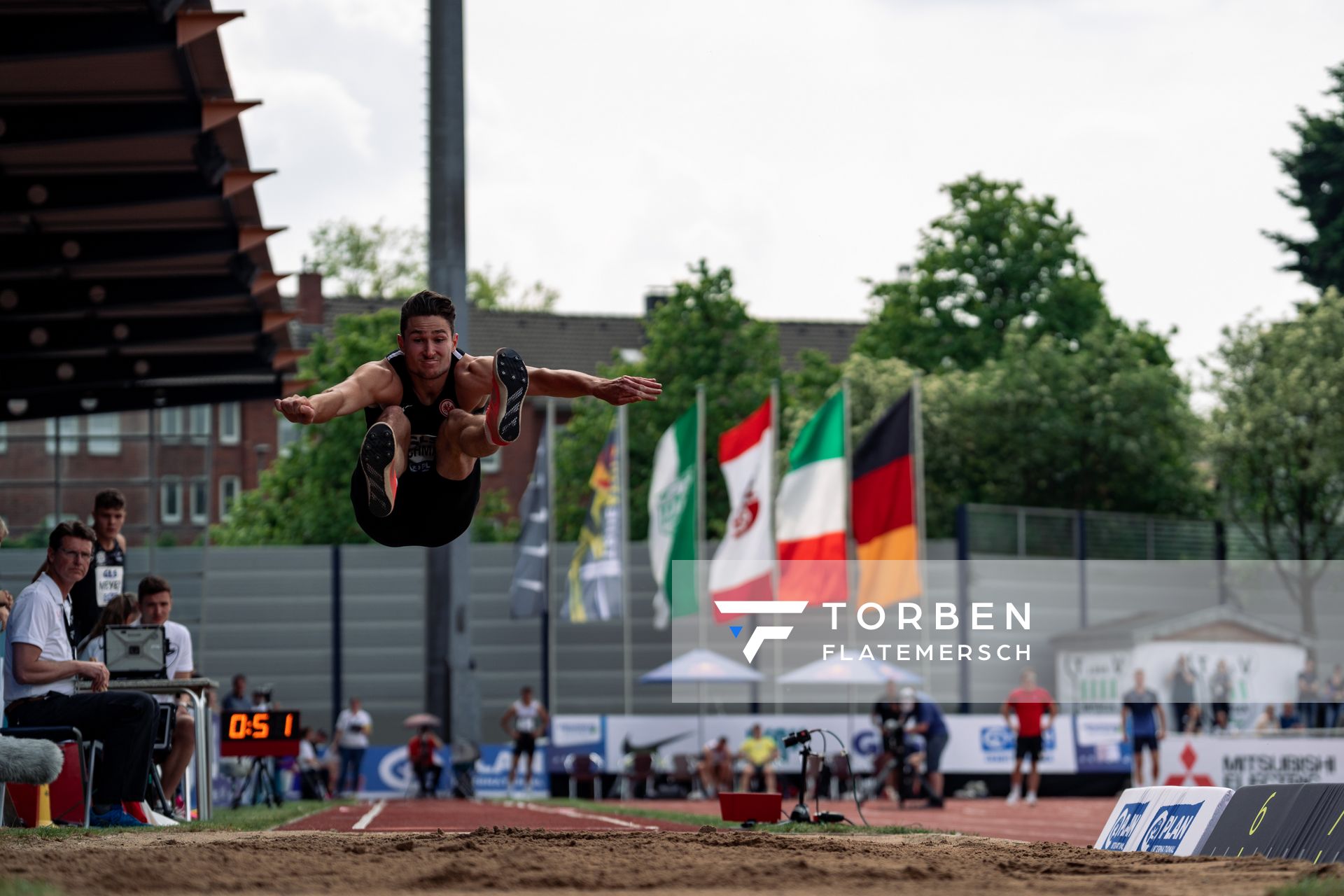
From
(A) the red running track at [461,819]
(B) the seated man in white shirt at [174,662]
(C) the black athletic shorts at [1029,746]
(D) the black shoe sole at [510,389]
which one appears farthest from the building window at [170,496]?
(D) the black shoe sole at [510,389]

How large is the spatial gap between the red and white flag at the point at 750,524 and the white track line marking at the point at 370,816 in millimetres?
7424

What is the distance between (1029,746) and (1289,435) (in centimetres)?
1754

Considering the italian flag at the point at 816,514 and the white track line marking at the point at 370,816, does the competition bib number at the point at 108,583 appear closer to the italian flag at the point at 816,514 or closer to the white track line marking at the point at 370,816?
Answer: the white track line marking at the point at 370,816

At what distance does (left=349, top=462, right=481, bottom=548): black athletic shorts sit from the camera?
30.6 ft

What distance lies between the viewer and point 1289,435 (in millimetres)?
37531

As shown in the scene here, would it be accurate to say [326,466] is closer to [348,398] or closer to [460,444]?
[460,444]

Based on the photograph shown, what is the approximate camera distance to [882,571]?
78.9 ft

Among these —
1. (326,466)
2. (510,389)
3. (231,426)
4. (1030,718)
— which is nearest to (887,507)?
(1030,718)

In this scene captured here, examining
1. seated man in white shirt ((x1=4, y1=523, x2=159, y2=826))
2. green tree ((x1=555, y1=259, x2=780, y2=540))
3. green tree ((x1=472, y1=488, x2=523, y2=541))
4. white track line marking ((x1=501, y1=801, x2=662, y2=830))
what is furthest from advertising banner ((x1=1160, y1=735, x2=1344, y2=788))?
green tree ((x1=472, y1=488, x2=523, y2=541))

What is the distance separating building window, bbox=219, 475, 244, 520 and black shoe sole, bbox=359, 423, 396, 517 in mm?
48744

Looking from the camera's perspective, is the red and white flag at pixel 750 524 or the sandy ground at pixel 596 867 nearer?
the sandy ground at pixel 596 867

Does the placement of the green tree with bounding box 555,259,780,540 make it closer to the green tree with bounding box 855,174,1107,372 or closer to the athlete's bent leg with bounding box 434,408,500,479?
the green tree with bounding box 855,174,1107,372

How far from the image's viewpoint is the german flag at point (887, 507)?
23.7 m

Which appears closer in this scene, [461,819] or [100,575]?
[100,575]
